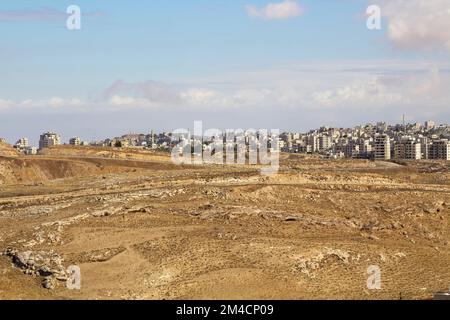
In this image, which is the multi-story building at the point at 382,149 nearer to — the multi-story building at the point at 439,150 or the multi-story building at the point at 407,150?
the multi-story building at the point at 407,150

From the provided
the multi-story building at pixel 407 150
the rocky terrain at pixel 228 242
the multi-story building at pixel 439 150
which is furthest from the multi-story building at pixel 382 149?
the rocky terrain at pixel 228 242

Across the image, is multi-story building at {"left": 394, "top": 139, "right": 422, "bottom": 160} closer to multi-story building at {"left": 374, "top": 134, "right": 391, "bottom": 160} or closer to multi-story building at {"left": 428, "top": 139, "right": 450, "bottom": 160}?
multi-story building at {"left": 428, "top": 139, "right": 450, "bottom": 160}

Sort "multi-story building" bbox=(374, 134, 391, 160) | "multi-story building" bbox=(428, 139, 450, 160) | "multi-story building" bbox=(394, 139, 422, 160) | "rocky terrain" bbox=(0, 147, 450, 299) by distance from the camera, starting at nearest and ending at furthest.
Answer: "rocky terrain" bbox=(0, 147, 450, 299) → "multi-story building" bbox=(374, 134, 391, 160) → "multi-story building" bbox=(394, 139, 422, 160) → "multi-story building" bbox=(428, 139, 450, 160)

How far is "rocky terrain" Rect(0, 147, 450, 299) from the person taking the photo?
25.7 metres

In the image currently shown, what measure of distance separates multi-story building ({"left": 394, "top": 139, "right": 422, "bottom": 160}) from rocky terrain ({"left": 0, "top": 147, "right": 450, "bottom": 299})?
455ft

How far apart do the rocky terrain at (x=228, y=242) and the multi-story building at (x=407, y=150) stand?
455 feet

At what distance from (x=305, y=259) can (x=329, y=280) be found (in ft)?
5.83

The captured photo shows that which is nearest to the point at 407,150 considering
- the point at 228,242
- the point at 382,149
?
the point at 382,149

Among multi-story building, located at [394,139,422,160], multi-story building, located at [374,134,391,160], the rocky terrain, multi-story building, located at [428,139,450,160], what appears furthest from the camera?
multi-story building, located at [428,139,450,160]

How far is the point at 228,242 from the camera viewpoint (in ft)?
98.8

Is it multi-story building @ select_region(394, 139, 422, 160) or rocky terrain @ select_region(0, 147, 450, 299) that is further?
multi-story building @ select_region(394, 139, 422, 160)

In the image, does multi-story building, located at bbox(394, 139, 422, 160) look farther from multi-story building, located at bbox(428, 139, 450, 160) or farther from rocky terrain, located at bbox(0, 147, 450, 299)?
rocky terrain, located at bbox(0, 147, 450, 299)

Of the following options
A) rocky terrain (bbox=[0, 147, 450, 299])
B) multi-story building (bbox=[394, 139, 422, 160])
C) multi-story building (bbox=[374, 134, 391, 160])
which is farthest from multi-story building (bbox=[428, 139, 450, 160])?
rocky terrain (bbox=[0, 147, 450, 299])

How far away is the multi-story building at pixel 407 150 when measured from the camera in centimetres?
18200
